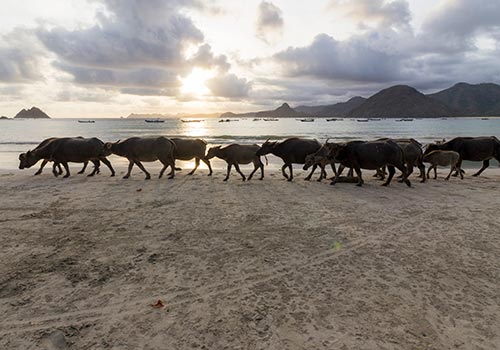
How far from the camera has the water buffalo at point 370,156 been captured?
12.9m

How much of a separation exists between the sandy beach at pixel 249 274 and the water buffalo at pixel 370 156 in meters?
2.91

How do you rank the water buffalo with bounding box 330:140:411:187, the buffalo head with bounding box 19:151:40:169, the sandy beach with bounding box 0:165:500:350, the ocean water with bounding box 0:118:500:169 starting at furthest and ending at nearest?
the ocean water with bounding box 0:118:500:169 < the buffalo head with bounding box 19:151:40:169 < the water buffalo with bounding box 330:140:411:187 < the sandy beach with bounding box 0:165:500:350

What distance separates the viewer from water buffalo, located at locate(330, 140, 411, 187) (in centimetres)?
1295

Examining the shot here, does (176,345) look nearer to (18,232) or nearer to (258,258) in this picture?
(258,258)

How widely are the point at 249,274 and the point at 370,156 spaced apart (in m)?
9.15

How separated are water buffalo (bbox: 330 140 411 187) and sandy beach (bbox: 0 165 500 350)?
9.55ft

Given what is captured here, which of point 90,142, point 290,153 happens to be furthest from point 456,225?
point 90,142

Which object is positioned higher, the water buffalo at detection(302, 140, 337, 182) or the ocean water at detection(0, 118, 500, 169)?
the water buffalo at detection(302, 140, 337, 182)

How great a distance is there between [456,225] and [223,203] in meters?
6.06

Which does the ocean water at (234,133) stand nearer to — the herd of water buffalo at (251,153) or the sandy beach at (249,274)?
the herd of water buffalo at (251,153)

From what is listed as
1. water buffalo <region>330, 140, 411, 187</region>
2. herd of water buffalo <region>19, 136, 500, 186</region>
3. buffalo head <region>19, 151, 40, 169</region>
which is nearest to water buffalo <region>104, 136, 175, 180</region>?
herd of water buffalo <region>19, 136, 500, 186</region>

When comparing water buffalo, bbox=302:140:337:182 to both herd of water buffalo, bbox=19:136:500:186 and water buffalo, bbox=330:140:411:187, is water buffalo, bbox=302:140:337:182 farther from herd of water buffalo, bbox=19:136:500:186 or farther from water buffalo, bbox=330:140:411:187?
water buffalo, bbox=330:140:411:187

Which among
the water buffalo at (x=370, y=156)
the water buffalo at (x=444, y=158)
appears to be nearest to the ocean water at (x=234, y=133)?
the water buffalo at (x=444, y=158)

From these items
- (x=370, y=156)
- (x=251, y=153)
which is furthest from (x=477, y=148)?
(x=251, y=153)
